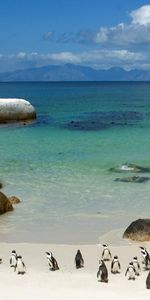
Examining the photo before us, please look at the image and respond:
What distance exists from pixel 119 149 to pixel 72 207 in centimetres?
1539

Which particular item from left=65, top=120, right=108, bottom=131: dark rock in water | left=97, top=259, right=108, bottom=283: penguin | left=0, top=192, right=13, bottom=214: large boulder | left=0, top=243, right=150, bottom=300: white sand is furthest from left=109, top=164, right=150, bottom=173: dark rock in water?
left=65, top=120, right=108, bottom=131: dark rock in water

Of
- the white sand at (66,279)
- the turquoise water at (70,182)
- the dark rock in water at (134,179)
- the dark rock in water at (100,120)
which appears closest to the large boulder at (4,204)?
the turquoise water at (70,182)

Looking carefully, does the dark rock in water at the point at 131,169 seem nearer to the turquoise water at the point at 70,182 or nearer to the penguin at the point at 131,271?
the turquoise water at the point at 70,182

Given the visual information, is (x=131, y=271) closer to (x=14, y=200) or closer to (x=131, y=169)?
(x=14, y=200)

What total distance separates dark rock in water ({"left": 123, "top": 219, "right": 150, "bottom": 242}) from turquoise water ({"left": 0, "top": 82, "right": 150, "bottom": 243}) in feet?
3.72

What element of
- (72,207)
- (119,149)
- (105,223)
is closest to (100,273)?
(105,223)

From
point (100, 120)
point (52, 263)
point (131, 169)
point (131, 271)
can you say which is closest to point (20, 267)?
point (52, 263)

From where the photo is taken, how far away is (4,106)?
50.8 m

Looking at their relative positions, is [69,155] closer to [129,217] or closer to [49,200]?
[49,200]

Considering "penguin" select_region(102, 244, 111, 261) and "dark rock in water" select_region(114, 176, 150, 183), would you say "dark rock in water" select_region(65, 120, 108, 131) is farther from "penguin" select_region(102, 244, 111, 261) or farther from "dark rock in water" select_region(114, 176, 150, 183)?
"penguin" select_region(102, 244, 111, 261)

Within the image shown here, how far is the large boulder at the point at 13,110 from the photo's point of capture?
168ft

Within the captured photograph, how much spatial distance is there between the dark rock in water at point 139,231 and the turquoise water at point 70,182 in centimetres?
113

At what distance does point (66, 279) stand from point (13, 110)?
126ft

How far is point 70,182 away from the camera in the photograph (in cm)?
2600
